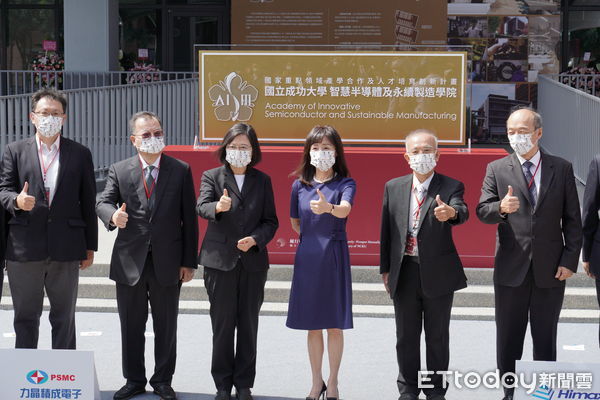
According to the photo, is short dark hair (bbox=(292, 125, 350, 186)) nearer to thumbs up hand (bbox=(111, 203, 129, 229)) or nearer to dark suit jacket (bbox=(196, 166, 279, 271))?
dark suit jacket (bbox=(196, 166, 279, 271))

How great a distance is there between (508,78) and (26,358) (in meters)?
13.4

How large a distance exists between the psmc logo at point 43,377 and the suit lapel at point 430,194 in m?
2.15

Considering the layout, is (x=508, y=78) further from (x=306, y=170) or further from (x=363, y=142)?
(x=306, y=170)

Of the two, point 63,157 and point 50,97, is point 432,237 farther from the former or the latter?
point 50,97

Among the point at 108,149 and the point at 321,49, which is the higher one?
the point at 321,49

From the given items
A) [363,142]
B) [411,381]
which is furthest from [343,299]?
[363,142]

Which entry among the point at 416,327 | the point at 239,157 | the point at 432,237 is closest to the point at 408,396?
the point at 416,327

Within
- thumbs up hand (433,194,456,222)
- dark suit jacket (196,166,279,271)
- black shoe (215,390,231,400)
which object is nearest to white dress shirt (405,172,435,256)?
thumbs up hand (433,194,456,222)

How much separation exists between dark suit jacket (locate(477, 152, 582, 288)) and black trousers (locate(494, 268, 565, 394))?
0.24 feet

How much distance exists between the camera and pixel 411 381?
6008 millimetres

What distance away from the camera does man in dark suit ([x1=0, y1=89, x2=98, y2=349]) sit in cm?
600

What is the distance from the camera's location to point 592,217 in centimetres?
591

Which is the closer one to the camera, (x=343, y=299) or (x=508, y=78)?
(x=343, y=299)

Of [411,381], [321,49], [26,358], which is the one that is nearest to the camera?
[26,358]
